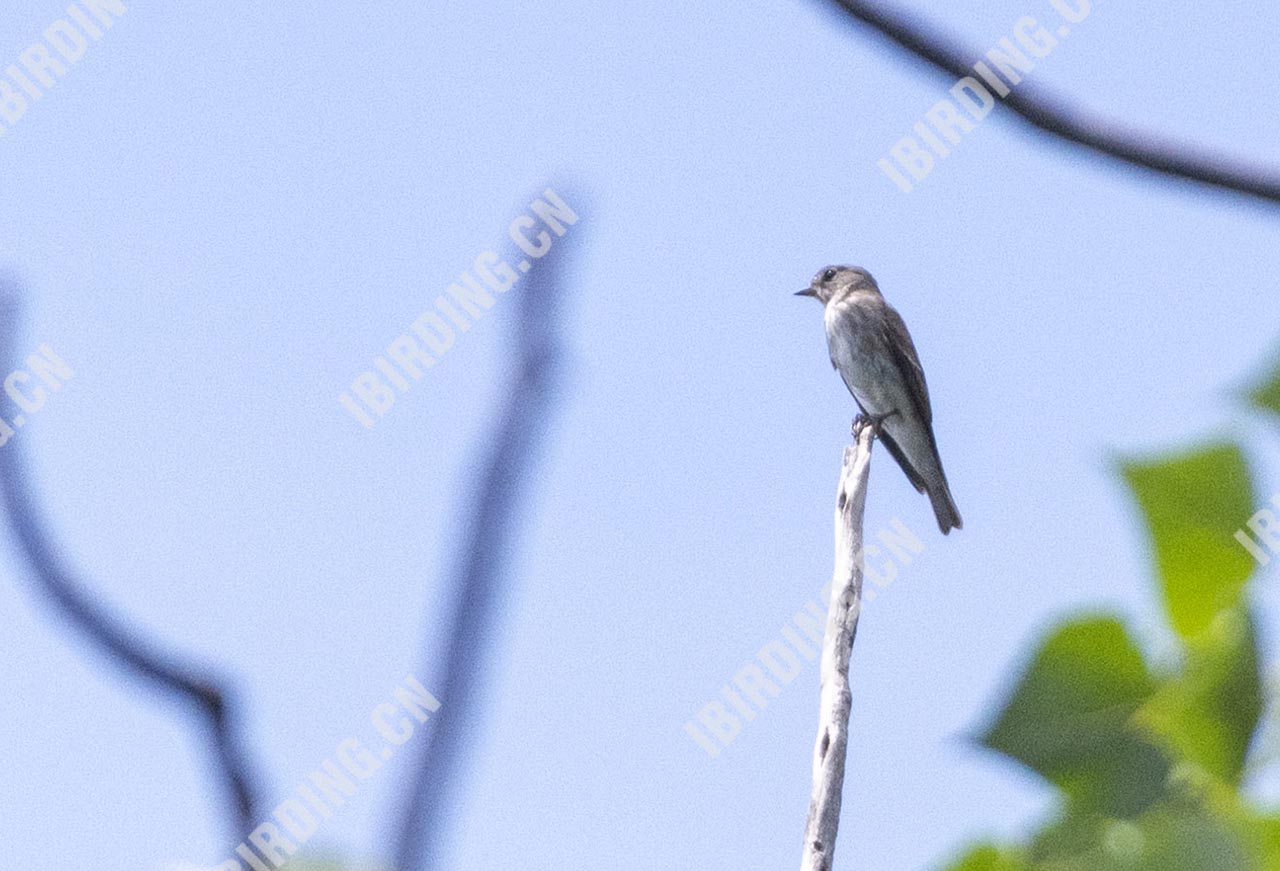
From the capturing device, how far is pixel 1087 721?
73cm

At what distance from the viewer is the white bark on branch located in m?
2.64

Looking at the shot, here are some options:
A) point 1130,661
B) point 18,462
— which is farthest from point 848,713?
point 18,462

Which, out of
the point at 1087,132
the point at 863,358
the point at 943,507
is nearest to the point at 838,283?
the point at 863,358

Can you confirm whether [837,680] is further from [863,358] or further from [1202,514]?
[863,358]

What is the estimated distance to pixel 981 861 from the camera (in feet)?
2.34

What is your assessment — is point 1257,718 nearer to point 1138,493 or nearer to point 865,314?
point 1138,493

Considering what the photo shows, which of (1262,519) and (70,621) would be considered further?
(1262,519)

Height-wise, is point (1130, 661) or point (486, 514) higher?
point (486, 514)

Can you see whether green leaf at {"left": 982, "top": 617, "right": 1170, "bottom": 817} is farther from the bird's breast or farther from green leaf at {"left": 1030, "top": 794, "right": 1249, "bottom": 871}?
the bird's breast

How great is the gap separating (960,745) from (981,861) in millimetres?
53

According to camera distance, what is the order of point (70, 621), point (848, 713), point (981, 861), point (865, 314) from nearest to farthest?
point (70, 621)
point (981, 861)
point (848, 713)
point (865, 314)

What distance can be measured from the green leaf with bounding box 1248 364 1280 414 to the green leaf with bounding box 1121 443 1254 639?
0.08ft

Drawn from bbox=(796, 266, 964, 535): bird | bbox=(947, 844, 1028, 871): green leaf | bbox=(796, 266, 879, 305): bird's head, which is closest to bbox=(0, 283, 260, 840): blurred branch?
bbox=(947, 844, 1028, 871): green leaf

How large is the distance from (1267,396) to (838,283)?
11123 mm
